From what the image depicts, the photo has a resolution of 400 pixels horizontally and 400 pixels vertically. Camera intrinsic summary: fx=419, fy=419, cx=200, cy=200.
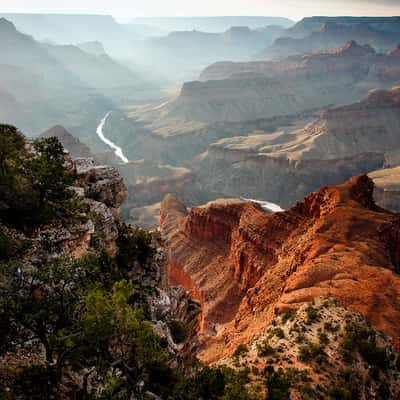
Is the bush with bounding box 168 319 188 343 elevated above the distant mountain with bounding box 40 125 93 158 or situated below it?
above

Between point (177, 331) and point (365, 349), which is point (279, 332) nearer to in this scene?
point (365, 349)

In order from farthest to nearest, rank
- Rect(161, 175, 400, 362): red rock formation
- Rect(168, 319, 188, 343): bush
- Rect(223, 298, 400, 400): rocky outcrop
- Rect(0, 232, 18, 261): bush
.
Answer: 1. Rect(161, 175, 400, 362): red rock formation
2. Rect(168, 319, 188, 343): bush
3. Rect(223, 298, 400, 400): rocky outcrop
4. Rect(0, 232, 18, 261): bush

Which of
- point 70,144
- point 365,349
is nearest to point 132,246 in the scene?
point 365,349

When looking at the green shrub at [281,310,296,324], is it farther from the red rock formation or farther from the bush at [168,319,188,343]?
the bush at [168,319,188,343]

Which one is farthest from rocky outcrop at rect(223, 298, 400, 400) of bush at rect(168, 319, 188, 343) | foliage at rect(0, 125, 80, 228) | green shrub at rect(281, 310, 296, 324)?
foliage at rect(0, 125, 80, 228)

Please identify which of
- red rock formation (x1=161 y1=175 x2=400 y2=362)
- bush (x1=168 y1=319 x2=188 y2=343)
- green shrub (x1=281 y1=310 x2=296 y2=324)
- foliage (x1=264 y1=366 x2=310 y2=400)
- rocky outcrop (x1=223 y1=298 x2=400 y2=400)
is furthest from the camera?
red rock formation (x1=161 y1=175 x2=400 y2=362)

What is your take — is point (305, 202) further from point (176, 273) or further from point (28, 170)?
point (28, 170)

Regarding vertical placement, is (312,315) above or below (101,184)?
below

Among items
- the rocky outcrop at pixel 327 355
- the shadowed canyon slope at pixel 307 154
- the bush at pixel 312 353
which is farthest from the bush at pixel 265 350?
the shadowed canyon slope at pixel 307 154

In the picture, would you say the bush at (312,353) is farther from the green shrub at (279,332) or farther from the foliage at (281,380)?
the green shrub at (279,332)
